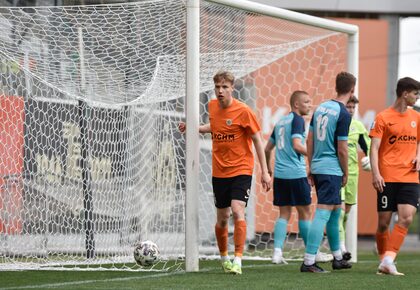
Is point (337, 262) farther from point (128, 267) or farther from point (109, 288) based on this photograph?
point (109, 288)

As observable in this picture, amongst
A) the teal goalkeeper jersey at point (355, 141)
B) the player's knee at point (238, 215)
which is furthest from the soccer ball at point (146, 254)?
the teal goalkeeper jersey at point (355, 141)

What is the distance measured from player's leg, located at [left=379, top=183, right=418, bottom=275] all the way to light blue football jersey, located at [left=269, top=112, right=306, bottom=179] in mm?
1703

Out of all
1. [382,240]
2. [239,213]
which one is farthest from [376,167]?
[239,213]

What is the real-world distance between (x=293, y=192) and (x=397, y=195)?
168cm

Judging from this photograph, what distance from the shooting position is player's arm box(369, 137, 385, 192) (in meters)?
9.12

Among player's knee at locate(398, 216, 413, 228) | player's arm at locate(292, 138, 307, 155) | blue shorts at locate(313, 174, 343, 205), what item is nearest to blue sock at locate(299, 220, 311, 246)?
player's arm at locate(292, 138, 307, 155)

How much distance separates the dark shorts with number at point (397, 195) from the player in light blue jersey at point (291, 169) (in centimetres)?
148

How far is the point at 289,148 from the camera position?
10.8 m

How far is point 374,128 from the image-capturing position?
30.5 feet

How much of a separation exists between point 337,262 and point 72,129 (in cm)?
273

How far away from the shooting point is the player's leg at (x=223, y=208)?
30.5 feet

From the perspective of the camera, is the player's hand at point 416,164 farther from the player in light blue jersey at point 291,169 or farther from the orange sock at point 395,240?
the player in light blue jersey at point 291,169

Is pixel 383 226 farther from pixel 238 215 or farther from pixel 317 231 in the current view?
pixel 238 215

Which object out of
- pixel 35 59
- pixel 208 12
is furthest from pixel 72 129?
pixel 208 12
